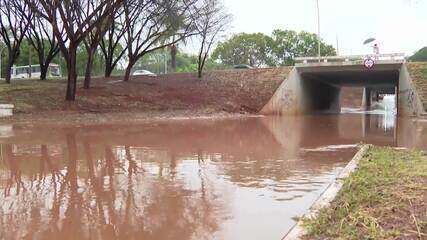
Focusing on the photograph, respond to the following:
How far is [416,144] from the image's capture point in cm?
1698

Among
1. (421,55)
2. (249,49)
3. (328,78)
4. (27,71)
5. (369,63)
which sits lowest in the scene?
(328,78)

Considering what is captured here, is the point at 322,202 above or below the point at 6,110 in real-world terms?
below

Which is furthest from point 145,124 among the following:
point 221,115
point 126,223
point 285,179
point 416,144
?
point 126,223

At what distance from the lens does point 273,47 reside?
87.2m

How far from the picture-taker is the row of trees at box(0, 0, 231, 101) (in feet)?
88.1

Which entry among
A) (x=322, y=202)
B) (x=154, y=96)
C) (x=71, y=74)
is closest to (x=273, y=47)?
(x=154, y=96)

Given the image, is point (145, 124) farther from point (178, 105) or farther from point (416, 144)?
point (416, 144)

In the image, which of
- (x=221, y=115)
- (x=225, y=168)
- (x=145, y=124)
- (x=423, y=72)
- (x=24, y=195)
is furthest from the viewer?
(x=423, y=72)

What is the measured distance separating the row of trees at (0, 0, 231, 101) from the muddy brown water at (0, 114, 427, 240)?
10.6 metres

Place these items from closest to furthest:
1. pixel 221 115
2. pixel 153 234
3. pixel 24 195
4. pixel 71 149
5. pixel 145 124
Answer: pixel 153 234, pixel 24 195, pixel 71 149, pixel 145 124, pixel 221 115

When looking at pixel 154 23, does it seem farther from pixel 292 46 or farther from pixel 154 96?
pixel 292 46

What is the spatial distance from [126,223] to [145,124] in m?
18.0

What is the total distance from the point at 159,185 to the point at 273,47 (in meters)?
79.7

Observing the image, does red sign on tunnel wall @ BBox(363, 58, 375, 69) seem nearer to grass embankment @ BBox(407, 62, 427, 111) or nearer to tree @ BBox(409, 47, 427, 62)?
grass embankment @ BBox(407, 62, 427, 111)
